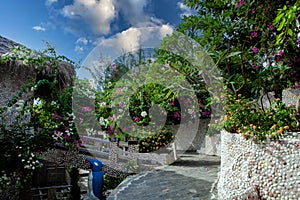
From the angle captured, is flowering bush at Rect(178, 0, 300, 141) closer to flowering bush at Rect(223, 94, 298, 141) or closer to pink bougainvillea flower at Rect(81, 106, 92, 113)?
flowering bush at Rect(223, 94, 298, 141)

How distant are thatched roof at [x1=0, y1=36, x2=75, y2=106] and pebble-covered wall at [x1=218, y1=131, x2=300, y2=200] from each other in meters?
6.05

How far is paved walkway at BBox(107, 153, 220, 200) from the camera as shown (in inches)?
158

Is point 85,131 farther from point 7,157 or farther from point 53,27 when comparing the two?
point 53,27

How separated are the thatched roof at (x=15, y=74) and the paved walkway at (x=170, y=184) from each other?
4.49m

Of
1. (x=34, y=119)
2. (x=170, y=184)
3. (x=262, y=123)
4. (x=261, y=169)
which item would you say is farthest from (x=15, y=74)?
(x=261, y=169)

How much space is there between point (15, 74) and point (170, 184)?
578 centimetres

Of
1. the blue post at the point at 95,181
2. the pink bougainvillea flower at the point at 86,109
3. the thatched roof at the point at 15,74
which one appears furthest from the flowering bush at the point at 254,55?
the thatched roof at the point at 15,74

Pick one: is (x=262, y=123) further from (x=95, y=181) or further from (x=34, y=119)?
(x=34, y=119)

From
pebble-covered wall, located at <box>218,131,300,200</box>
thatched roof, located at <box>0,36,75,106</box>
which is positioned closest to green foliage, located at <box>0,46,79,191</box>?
thatched roof, located at <box>0,36,75,106</box>

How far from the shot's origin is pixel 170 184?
15.4 ft

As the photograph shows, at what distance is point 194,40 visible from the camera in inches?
231

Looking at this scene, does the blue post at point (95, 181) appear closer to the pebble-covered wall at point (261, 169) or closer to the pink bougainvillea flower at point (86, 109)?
the pebble-covered wall at point (261, 169)

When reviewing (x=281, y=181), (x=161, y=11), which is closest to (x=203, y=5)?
(x=161, y=11)

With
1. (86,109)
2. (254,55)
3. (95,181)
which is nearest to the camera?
(254,55)
